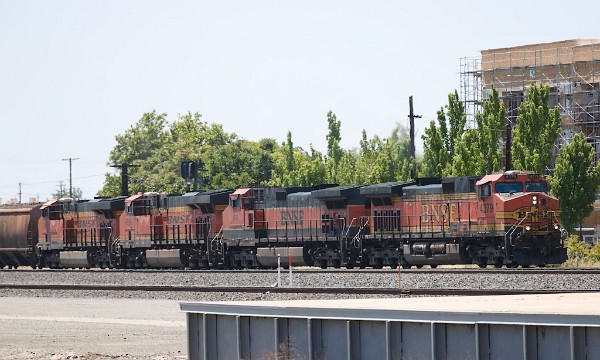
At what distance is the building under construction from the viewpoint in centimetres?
8025

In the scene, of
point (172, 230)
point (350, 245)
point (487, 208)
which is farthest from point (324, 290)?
point (172, 230)

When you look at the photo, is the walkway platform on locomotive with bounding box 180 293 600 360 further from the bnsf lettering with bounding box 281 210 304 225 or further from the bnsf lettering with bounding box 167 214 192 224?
the bnsf lettering with bounding box 167 214 192 224

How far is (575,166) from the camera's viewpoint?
56.8 metres

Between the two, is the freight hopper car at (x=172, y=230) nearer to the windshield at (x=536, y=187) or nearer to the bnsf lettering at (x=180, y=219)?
the bnsf lettering at (x=180, y=219)

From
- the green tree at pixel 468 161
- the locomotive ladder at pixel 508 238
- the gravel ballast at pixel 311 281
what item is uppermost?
the green tree at pixel 468 161

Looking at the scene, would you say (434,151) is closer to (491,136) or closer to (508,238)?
(491,136)

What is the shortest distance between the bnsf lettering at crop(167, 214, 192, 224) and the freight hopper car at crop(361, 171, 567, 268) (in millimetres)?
11133

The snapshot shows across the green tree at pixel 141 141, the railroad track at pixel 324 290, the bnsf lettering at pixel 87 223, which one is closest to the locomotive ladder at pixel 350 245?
the railroad track at pixel 324 290

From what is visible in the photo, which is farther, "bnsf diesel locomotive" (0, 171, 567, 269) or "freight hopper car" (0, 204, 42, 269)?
"freight hopper car" (0, 204, 42, 269)

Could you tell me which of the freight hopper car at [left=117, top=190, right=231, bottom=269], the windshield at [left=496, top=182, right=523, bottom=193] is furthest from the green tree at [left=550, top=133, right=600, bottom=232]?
the windshield at [left=496, top=182, right=523, bottom=193]

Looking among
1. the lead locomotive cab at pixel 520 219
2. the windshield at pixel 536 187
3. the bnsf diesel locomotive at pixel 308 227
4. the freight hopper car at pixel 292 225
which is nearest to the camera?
the lead locomotive cab at pixel 520 219

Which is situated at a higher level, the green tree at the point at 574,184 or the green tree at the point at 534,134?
the green tree at the point at 534,134

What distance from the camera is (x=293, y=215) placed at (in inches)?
1811

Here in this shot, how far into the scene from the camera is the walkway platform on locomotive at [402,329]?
1131 centimetres
